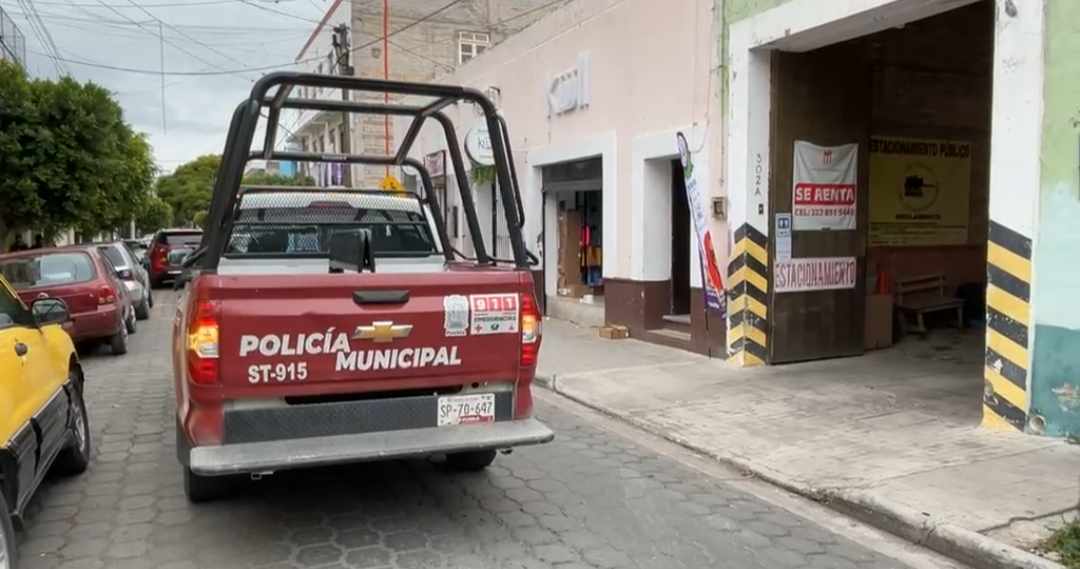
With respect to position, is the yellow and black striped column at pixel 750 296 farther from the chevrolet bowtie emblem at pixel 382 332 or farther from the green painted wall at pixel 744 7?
the chevrolet bowtie emblem at pixel 382 332

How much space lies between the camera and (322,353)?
4.16 meters

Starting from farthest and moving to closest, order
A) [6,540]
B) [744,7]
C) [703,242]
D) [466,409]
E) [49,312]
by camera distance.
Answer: [703,242] < [744,7] < [49,312] < [466,409] < [6,540]

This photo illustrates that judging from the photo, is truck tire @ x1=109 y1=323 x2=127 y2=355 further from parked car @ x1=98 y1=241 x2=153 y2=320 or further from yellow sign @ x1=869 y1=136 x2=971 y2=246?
yellow sign @ x1=869 y1=136 x2=971 y2=246

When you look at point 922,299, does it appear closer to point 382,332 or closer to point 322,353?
point 382,332

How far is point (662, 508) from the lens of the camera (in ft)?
17.0

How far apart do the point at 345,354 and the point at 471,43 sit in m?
28.7

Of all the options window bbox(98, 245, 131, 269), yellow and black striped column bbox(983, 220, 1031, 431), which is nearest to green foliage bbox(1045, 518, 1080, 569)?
yellow and black striped column bbox(983, 220, 1031, 431)

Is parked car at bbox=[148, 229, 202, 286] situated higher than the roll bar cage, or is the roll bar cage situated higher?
the roll bar cage

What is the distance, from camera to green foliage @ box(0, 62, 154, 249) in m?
16.1

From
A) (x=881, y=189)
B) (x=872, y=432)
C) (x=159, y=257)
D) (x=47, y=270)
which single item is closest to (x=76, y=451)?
(x=872, y=432)

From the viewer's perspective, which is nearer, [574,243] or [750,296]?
[750,296]

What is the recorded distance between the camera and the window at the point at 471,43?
30.9 metres

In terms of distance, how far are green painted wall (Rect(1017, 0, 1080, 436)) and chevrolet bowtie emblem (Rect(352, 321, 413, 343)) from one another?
495cm

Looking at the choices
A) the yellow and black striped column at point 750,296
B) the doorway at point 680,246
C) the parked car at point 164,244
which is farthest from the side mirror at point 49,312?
the parked car at point 164,244
